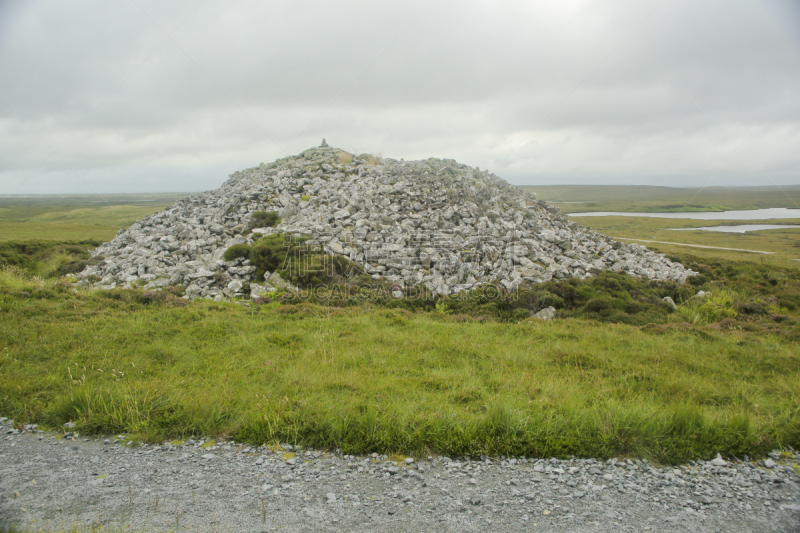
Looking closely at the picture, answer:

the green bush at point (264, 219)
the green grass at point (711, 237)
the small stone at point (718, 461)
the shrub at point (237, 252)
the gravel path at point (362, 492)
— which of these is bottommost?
the green grass at point (711, 237)

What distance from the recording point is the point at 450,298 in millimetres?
14734

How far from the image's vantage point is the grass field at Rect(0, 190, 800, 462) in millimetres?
5516

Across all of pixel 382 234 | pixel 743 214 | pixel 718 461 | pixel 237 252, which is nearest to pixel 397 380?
pixel 718 461

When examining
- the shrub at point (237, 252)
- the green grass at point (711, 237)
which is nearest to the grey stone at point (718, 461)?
the shrub at point (237, 252)

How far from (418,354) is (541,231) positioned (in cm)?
1437

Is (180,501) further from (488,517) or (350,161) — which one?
(350,161)

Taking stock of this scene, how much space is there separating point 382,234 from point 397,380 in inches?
463

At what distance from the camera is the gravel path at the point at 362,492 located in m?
3.89

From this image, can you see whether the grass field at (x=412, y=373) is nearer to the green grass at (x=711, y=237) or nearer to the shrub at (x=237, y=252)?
the shrub at (x=237, y=252)

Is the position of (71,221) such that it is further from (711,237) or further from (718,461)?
(711,237)

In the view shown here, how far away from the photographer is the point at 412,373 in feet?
26.2

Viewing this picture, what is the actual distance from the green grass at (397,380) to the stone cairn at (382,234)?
156 inches

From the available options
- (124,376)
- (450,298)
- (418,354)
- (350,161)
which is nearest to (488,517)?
(418,354)

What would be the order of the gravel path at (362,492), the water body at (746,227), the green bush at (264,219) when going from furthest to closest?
the water body at (746,227) → the green bush at (264,219) → the gravel path at (362,492)
